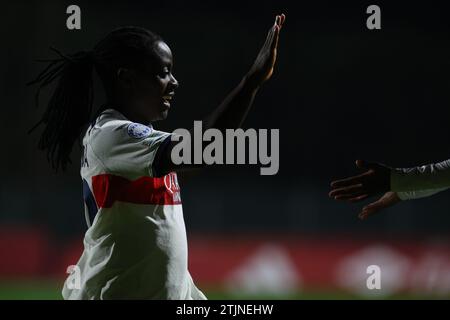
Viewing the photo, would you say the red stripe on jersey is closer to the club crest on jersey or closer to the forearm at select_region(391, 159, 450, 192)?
the club crest on jersey

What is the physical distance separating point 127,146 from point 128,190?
199 mm

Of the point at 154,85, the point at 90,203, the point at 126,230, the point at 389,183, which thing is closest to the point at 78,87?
the point at 154,85

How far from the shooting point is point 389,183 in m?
3.79

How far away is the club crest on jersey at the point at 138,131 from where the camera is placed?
10.8 feet

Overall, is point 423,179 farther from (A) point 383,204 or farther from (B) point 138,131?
(B) point 138,131

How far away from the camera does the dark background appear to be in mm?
11219

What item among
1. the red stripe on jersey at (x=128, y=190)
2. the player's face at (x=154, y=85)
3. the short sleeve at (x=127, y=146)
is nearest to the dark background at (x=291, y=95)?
the player's face at (x=154, y=85)

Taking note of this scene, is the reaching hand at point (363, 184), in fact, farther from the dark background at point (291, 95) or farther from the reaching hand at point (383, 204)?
the dark background at point (291, 95)

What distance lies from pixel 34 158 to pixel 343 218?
419 centimetres

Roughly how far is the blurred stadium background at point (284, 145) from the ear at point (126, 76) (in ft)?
18.8

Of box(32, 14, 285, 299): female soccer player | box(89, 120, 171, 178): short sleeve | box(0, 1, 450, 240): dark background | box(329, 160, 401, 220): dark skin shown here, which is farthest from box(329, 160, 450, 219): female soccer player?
box(0, 1, 450, 240): dark background

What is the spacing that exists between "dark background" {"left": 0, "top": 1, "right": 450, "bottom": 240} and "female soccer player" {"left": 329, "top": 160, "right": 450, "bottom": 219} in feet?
22.6

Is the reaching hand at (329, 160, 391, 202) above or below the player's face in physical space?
below
